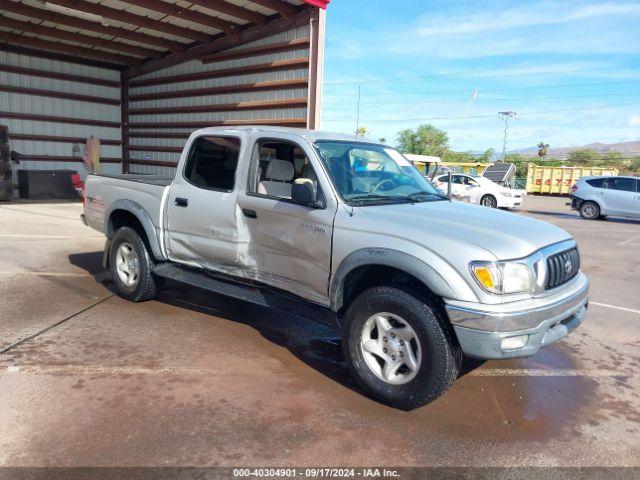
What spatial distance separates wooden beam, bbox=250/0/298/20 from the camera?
40.7 ft

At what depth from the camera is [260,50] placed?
14.6m

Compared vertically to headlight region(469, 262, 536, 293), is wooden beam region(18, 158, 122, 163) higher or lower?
higher

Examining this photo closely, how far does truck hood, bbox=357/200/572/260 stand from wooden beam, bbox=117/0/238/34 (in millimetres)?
11093

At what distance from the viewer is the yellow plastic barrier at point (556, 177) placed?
36.2 meters

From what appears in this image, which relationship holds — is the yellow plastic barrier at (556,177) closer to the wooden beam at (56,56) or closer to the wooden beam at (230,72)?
the wooden beam at (230,72)

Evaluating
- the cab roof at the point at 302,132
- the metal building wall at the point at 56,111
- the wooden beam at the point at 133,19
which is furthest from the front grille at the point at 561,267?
the metal building wall at the point at 56,111

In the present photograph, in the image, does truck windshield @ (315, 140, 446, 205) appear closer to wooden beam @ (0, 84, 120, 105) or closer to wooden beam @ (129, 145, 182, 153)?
wooden beam @ (129, 145, 182, 153)

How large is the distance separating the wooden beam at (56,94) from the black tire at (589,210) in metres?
17.5

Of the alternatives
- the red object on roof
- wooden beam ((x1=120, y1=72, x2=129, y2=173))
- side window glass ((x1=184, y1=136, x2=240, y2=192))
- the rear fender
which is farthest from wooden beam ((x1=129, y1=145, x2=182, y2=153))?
side window glass ((x1=184, y1=136, x2=240, y2=192))

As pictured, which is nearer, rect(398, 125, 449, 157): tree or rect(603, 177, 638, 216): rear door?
rect(603, 177, 638, 216): rear door

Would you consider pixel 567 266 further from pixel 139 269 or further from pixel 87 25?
pixel 87 25

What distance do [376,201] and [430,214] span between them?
476 millimetres

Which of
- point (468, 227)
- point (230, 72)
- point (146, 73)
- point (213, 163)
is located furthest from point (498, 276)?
point (146, 73)

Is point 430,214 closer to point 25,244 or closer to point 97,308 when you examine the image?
point 97,308
